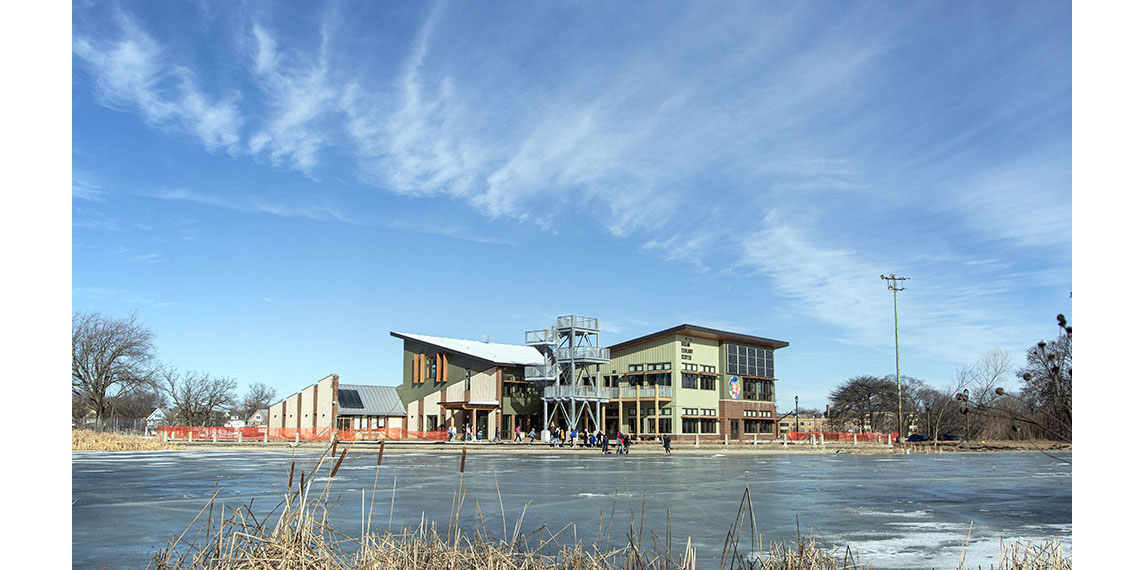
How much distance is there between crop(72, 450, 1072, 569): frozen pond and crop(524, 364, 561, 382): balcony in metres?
36.7

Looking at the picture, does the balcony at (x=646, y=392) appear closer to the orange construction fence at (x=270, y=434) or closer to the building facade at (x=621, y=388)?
the building facade at (x=621, y=388)

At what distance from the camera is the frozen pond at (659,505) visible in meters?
10.8

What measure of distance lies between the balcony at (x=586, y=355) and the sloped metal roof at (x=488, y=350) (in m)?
4.97

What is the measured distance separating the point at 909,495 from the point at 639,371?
48.6 m

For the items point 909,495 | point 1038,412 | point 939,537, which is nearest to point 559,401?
point 909,495

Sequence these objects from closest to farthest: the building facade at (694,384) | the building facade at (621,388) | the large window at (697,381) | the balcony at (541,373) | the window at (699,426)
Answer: the balcony at (541,373) → the building facade at (621,388) → the building facade at (694,384) → the window at (699,426) → the large window at (697,381)

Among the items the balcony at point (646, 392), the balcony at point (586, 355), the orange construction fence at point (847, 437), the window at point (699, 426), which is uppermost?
the balcony at point (586, 355)

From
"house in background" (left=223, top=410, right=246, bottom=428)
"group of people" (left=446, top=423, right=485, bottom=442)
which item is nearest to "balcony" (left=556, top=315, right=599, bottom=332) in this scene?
"group of people" (left=446, top=423, right=485, bottom=442)

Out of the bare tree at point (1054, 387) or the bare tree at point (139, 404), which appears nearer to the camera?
the bare tree at point (1054, 387)

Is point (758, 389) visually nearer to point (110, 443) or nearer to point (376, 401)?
point (376, 401)

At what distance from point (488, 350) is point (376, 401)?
11.0 meters

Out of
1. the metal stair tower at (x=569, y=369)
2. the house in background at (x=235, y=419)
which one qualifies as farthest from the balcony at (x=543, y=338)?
the house in background at (x=235, y=419)
